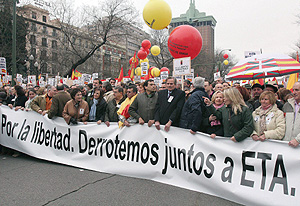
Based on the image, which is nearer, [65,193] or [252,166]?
[252,166]

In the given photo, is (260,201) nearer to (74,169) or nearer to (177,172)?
(177,172)

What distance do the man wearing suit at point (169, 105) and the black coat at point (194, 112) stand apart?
156 mm

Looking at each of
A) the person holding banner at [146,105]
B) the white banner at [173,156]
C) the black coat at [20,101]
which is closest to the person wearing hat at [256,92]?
the white banner at [173,156]

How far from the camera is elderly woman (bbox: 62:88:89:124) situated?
5477mm

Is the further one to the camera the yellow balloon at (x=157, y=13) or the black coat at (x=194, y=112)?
the yellow balloon at (x=157, y=13)

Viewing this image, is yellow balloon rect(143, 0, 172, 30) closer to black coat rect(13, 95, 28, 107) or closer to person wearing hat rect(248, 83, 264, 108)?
person wearing hat rect(248, 83, 264, 108)

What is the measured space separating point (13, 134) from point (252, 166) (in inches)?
224

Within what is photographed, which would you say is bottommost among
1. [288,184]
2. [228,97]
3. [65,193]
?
[65,193]

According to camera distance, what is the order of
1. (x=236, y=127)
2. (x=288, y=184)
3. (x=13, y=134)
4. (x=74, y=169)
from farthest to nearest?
1. (x=13, y=134)
2. (x=74, y=169)
3. (x=236, y=127)
4. (x=288, y=184)

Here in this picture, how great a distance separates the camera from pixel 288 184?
331cm

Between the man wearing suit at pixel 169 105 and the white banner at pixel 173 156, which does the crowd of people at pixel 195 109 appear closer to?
the man wearing suit at pixel 169 105

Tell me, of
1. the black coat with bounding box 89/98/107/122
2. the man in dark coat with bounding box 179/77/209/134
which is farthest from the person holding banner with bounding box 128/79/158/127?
the black coat with bounding box 89/98/107/122

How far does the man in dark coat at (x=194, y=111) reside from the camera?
4246 mm

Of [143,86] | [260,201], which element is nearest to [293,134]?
[260,201]
